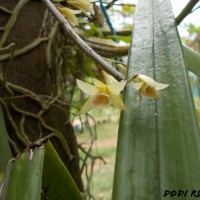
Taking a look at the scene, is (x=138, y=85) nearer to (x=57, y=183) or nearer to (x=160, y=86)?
(x=160, y=86)

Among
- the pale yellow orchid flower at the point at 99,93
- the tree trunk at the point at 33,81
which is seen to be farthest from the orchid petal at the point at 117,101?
the tree trunk at the point at 33,81

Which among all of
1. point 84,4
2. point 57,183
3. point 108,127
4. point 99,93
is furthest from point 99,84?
point 108,127

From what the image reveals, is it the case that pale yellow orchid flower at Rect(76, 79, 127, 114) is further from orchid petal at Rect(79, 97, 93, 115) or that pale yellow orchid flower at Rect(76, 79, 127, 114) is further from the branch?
the branch

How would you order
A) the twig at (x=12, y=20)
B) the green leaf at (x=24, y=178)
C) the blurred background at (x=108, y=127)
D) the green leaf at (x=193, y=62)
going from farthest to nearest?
the blurred background at (x=108, y=127), the twig at (x=12, y=20), the green leaf at (x=193, y=62), the green leaf at (x=24, y=178)

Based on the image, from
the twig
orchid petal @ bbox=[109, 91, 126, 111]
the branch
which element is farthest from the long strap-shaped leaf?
the twig

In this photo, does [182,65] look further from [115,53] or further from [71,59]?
[71,59]

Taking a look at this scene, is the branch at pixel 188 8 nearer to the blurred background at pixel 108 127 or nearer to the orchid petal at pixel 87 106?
the blurred background at pixel 108 127
